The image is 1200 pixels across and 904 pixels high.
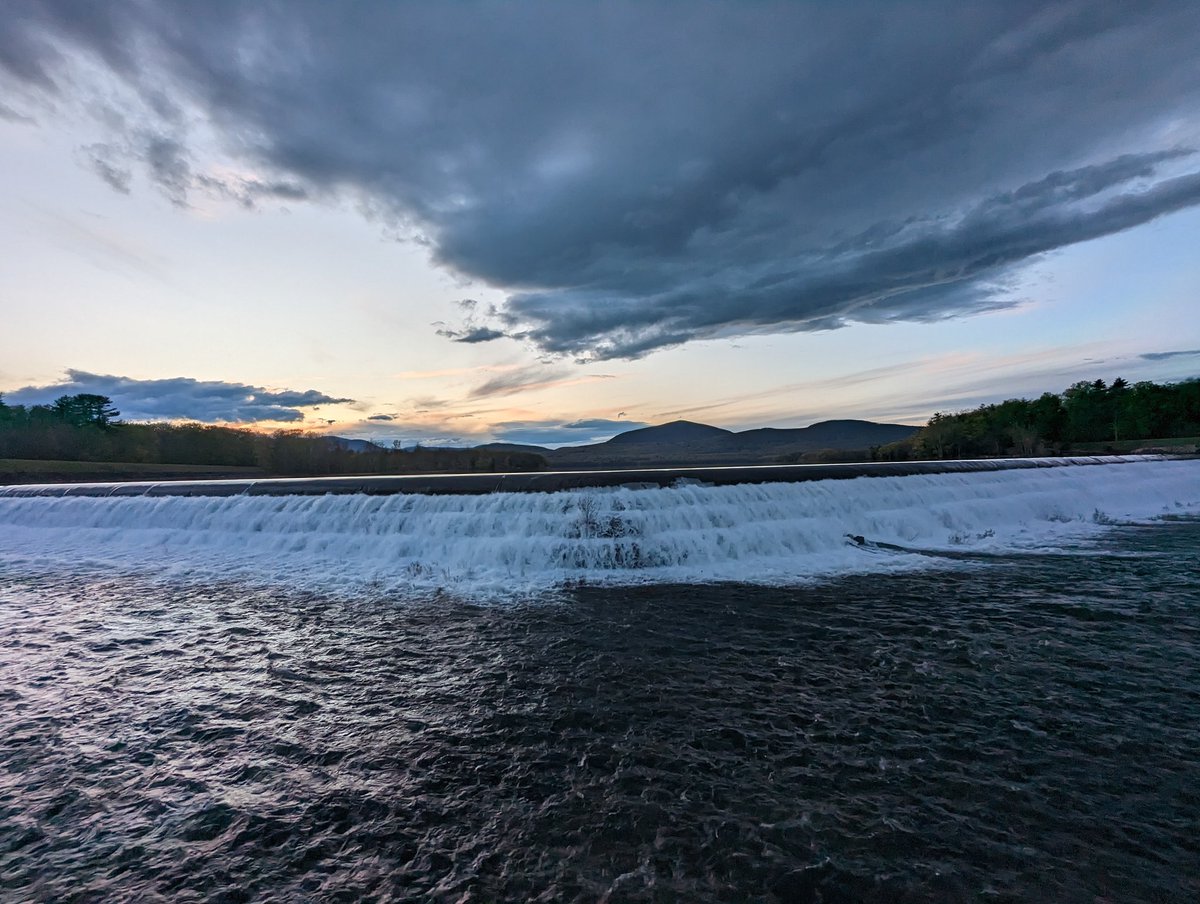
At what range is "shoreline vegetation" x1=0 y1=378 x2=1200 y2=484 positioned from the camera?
37.5 m

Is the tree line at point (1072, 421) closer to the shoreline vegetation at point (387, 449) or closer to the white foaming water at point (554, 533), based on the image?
the shoreline vegetation at point (387, 449)

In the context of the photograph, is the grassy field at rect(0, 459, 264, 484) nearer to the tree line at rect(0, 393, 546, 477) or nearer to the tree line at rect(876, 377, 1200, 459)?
the tree line at rect(0, 393, 546, 477)

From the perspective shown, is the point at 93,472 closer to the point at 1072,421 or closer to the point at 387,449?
the point at 387,449

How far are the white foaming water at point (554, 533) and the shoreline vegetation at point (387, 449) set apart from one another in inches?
750

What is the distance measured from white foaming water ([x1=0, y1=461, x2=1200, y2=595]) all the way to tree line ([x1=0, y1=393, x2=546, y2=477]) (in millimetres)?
19474

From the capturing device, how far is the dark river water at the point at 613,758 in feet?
10.1

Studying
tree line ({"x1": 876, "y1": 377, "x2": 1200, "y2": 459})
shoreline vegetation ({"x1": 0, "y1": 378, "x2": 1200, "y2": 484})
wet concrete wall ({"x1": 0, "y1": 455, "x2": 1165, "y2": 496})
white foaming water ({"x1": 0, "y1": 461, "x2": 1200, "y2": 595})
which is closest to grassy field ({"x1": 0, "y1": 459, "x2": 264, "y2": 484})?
shoreline vegetation ({"x1": 0, "y1": 378, "x2": 1200, "y2": 484})

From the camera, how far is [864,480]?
16719mm

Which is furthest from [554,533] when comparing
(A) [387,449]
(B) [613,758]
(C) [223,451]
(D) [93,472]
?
(C) [223,451]

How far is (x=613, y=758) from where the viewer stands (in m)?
4.27

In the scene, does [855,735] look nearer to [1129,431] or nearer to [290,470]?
[290,470]

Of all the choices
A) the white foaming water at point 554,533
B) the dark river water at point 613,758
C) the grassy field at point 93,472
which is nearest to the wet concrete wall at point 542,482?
the white foaming water at point 554,533

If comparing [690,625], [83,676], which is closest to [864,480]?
[690,625]

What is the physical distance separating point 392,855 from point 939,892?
306 cm
